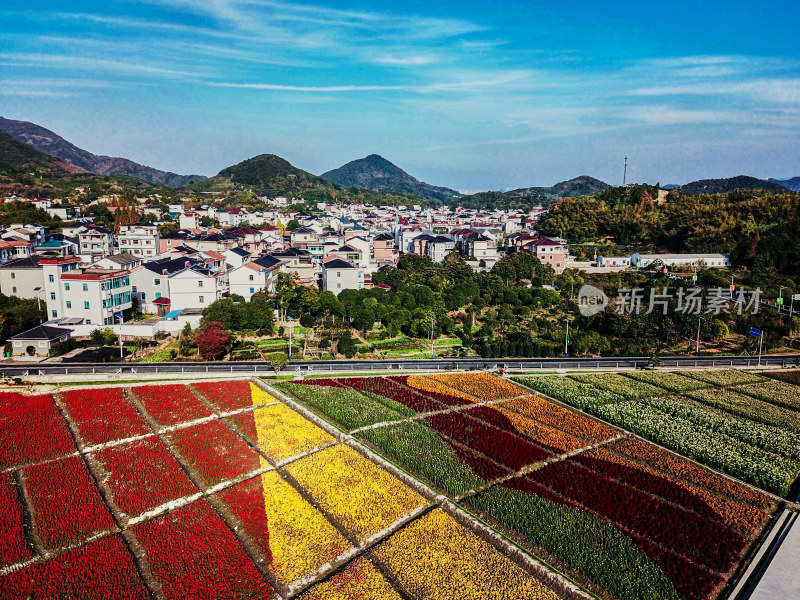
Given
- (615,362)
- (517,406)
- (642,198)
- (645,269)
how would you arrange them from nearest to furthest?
(517,406)
(615,362)
(645,269)
(642,198)

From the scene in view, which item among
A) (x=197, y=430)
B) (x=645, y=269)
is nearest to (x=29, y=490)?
(x=197, y=430)

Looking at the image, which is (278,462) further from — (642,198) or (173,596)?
(642,198)

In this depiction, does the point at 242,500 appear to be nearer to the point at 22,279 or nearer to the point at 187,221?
the point at 22,279

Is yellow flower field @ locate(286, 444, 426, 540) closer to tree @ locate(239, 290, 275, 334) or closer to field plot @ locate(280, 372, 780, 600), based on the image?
field plot @ locate(280, 372, 780, 600)

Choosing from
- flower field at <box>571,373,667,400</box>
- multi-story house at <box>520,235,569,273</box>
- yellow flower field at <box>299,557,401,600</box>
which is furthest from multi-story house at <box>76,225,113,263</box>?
yellow flower field at <box>299,557,401,600</box>

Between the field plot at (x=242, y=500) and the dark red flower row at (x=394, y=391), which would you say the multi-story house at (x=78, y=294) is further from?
the dark red flower row at (x=394, y=391)


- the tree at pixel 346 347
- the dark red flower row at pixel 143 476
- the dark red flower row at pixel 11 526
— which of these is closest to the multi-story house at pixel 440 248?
the tree at pixel 346 347
